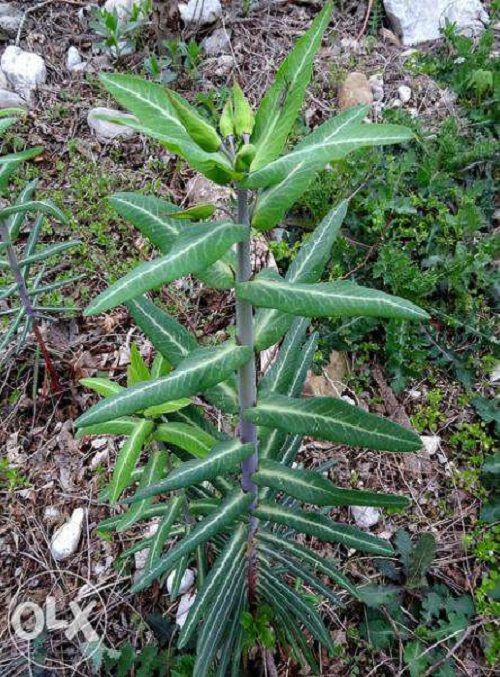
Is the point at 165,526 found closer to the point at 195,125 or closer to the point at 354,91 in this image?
the point at 195,125

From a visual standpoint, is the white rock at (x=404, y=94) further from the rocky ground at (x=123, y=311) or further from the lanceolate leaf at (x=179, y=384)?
the lanceolate leaf at (x=179, y=384)

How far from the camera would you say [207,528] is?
147 centimetres

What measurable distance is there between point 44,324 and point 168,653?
164 centimetres

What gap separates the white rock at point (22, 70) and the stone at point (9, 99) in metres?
0.06

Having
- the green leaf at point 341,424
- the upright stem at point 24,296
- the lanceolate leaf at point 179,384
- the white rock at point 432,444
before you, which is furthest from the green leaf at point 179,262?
the white rock at point 432,444

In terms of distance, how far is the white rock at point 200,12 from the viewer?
3938 mm

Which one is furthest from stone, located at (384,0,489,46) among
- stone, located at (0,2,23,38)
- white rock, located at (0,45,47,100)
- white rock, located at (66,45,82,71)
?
stone, located at (0,2,23,38)

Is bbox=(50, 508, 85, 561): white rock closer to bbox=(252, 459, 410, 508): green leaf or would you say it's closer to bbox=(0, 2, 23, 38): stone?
bbox=(252, 459, 410, 508): green leaf

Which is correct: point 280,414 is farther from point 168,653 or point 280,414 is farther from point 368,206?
point 368,206

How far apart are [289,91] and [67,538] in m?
2.01

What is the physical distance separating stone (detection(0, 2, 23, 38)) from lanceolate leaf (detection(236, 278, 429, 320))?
3.77 m

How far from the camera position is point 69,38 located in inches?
161

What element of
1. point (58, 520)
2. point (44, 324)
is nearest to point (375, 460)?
point (58, 520)

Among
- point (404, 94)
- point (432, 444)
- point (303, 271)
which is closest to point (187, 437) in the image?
point (303, 271)
